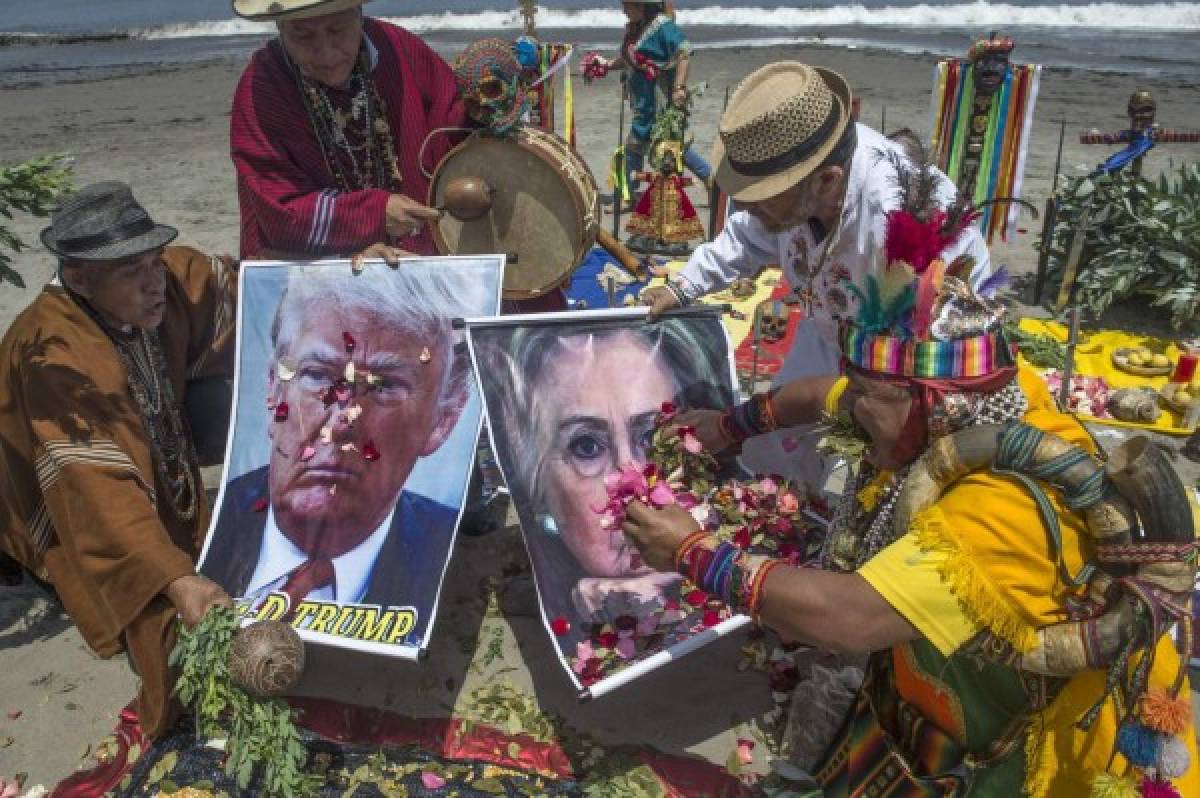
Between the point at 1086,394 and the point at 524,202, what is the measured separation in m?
3.54

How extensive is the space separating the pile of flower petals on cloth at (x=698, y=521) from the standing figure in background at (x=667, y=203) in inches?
181

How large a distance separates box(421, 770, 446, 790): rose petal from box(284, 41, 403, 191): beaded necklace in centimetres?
252

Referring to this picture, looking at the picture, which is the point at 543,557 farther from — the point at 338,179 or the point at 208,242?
the point at 208,242

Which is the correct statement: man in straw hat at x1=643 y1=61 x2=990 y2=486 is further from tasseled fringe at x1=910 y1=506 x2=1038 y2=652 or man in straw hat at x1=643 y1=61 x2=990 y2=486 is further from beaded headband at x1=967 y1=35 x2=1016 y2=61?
beaded headband at x1=967 y1=35 x2=1016 y2=61

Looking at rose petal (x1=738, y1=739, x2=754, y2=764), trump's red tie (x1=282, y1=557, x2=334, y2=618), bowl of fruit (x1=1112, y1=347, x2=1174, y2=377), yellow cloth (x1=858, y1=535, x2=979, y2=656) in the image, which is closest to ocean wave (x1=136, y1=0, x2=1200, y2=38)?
bowl of fruit (x1=1112, y1=347, x2=1174, y2=377)

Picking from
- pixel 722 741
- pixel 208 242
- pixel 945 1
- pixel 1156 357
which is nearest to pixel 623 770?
pixel 722 741

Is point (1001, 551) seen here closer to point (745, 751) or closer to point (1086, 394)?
point (745, 751)

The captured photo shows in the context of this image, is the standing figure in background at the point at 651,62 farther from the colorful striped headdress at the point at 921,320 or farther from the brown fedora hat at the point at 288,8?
the colorful striped headdress at the point at 921,320

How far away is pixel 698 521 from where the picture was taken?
3111 mm

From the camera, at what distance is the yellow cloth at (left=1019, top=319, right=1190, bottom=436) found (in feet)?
16.9

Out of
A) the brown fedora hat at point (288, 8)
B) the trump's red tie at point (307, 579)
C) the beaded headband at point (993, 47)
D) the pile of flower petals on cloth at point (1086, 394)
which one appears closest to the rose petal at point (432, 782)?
the trump's red tie at point (307, 579)

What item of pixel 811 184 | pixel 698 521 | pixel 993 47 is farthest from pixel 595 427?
pixel 993 47

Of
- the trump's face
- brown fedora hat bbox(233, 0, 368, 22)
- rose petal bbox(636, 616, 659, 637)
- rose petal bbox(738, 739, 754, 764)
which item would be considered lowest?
rose petal bbox(738, 739, 754, 764)

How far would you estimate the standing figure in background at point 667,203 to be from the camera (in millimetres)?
7621
